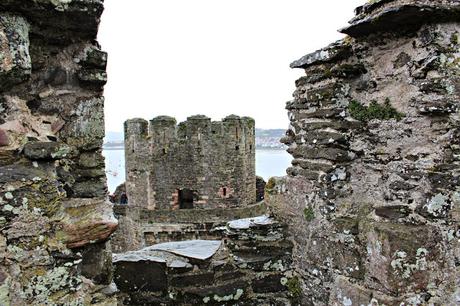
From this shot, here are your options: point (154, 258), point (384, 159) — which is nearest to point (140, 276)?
point (154, 258)

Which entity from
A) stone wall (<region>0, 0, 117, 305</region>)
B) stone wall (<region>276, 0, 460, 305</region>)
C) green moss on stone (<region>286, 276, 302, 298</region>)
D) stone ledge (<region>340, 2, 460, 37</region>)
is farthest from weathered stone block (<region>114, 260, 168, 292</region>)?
stone ledge (<region>340, 2, 460, 37</region>)

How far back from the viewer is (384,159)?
8.36 ft

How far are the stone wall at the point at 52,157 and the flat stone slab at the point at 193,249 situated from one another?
0.85 metres

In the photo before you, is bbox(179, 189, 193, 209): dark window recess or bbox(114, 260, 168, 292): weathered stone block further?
bbox(179, 189, 193, 209): dark window recess

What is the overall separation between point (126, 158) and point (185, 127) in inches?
106

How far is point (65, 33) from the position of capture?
7.70 feet

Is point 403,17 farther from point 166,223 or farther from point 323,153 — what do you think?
point 166,223

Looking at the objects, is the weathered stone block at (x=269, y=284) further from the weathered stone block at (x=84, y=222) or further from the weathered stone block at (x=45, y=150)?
the weathered stone block at (x=45, y=150)

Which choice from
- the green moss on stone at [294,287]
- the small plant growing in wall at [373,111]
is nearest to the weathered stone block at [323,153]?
the small plant growing in wall at [373,111]

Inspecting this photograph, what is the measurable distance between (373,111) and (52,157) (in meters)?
1.90

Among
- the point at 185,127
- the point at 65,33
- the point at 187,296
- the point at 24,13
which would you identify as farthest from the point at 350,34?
the point at 185,127

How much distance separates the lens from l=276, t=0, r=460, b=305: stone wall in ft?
7.36

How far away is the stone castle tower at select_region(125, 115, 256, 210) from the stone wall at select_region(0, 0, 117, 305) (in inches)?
475

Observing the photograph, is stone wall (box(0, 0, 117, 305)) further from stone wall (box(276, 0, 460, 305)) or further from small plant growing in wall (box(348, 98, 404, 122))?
small plant growing in wall (box(348, 98, 404, 122))
